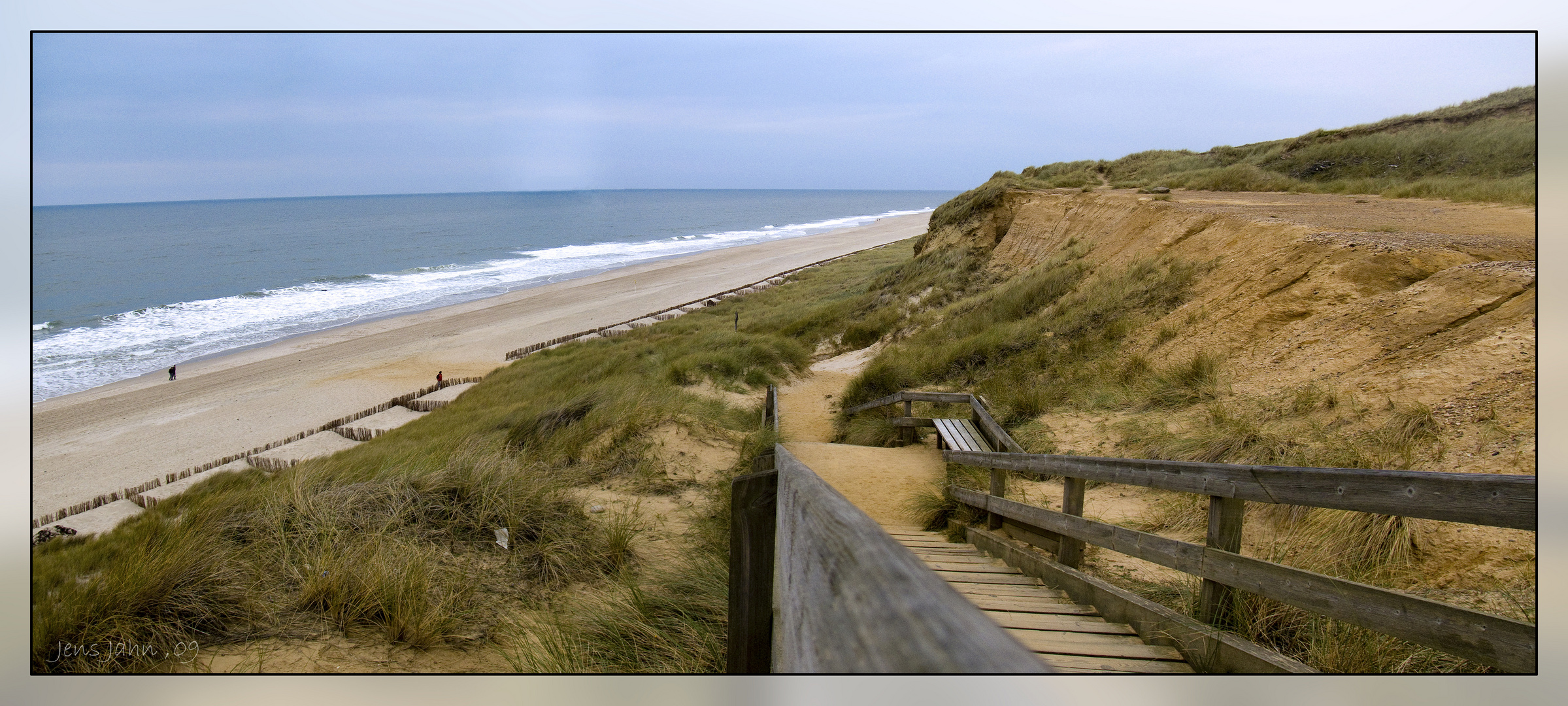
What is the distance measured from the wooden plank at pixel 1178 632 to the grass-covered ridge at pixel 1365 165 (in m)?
3.96

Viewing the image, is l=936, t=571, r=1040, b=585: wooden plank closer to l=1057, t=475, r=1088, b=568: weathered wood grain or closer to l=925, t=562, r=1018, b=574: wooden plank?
l=925, t=562, r=1018, b=574: wooden plank

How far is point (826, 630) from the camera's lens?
1.17 meters

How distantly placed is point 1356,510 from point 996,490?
271cm

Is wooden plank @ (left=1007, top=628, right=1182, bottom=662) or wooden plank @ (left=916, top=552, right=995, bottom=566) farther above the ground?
wooden plank @ (left=1007, top=628, right=1182, bottom=662)

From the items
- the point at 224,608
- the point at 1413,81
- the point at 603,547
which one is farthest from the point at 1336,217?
the point at 224,608

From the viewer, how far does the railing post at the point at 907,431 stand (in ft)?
31.2

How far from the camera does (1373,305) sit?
23.5ft

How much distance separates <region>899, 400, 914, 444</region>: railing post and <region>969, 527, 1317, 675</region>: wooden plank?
5.73 meters

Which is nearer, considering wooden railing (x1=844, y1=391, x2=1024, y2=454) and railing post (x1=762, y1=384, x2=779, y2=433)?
wooden railing (x1=844, y1=391, x2=1024, y2=454)

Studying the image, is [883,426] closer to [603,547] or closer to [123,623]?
[603,547]

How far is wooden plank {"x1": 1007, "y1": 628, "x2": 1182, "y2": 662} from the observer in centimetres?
297

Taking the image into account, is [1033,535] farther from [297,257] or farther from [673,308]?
[297,257]

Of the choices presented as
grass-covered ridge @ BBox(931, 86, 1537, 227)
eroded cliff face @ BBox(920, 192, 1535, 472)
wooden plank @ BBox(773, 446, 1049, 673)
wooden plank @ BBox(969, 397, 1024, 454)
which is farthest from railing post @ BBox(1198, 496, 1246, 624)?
grass-covered ridge @ BBox(931, 86, 1537, 227)
